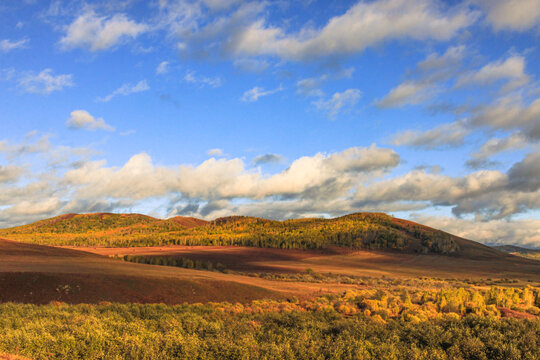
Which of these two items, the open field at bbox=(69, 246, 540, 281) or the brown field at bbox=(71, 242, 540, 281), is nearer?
the open field at bbox=(69, 246, 540, 281)

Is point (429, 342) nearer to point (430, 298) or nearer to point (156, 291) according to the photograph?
point (430, 298)

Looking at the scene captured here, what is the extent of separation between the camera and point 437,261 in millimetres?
87000


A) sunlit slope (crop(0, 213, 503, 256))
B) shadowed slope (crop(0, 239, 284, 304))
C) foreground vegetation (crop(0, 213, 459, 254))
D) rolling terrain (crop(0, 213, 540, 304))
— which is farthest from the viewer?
foreground vegetation (crop(0, 213, 459, 254))

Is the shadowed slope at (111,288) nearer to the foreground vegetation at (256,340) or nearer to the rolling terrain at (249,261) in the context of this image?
the rolling terrain at (249,261)

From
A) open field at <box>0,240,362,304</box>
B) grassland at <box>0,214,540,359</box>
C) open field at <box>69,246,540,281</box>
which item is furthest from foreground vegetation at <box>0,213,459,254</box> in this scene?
open field at <box>0,240,362,304</box>

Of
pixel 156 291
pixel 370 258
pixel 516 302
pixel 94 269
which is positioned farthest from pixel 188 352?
pixel 370 258

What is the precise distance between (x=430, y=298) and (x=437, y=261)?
228 ft

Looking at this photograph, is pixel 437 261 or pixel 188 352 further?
pixel 437 261

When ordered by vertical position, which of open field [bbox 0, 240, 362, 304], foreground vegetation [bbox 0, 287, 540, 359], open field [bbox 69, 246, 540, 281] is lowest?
open field [bbox 69, 246, 540, 281]

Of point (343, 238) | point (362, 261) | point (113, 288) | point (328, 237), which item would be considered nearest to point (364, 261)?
point (362, 261)

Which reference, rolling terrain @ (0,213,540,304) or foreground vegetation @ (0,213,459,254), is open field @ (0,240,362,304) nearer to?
rolling terrain @ (0,213,540,304)

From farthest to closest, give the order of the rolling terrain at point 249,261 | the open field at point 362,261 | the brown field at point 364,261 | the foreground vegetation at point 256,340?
the brown field at point 364,261
the open field at point 362,261
the rolling terrain at point 249,261
the foreground vegetation at point 256,340

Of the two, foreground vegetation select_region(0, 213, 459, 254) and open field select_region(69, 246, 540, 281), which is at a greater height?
foreground vegetation select_region(0, 213, 459, 254)

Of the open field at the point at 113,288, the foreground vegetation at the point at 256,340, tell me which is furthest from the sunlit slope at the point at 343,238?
the foreground vegetation at the point at 256,340
